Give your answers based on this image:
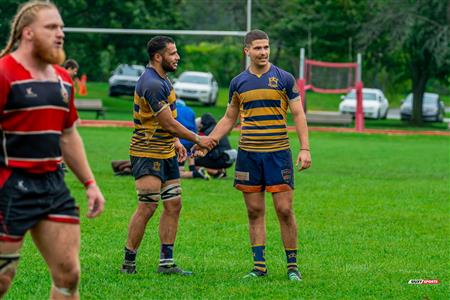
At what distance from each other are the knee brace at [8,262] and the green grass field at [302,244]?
244 centimetres

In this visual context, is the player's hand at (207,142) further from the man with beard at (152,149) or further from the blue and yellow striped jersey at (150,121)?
the blue and yellow striped jersey at (150,121)

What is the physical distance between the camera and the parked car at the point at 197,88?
184ft

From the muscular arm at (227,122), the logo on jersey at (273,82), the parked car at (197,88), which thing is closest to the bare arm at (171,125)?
the muscular arm at (227,122)

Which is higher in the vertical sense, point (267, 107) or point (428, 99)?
point (267, 107)

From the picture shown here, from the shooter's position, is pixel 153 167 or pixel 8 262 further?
pixel 153 167

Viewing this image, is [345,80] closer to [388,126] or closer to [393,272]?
[388,126]

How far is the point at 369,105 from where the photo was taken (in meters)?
54.5

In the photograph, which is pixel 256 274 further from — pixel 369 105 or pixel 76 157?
pixel 369 105

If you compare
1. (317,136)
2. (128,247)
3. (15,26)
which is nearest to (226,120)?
(128,247)

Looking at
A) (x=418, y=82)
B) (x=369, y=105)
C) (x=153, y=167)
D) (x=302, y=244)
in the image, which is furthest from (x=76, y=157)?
(x=369, y=105)

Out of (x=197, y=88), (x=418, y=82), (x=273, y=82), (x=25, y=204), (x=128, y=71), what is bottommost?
(x=197, y=88)

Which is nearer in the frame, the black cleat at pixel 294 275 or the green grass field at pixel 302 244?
the green grass field at pixel 302 244

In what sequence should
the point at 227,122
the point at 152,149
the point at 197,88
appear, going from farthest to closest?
the point at 197,88 < the point at 227,122 < the point at 152,149

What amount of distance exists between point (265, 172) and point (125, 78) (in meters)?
47.4
